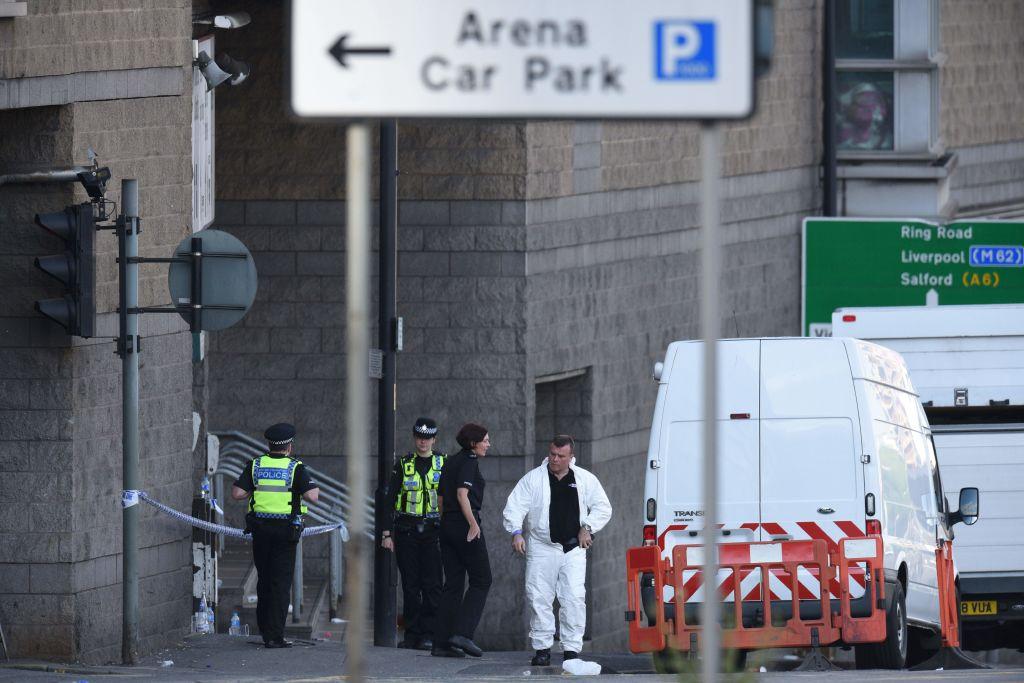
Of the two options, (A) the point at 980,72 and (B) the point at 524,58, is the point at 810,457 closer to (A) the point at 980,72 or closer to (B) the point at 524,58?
(B) the point at 524,58

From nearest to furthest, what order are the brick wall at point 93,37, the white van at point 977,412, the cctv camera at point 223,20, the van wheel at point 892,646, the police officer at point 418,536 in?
the brick wall at point 93,37
the van wheel at point 892,646
the police officer at point 418,536
the cctv camera at point 223,20
the white van at point 977,412

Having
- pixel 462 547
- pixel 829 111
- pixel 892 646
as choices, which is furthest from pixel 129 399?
pixel 829 111

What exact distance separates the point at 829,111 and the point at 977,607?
338 inches

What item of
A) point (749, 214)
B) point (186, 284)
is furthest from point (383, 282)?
point (749, 214)

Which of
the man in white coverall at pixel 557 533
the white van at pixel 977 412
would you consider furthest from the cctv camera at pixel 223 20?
the white van at pixel 977 412

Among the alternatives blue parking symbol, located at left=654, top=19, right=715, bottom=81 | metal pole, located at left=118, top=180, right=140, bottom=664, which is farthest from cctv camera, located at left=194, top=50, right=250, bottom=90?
blue parking symbol, located at left=654, top=19, right=715, bottom=81

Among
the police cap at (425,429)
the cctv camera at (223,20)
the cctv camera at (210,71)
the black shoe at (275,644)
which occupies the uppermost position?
the cctv camera at (223,20)

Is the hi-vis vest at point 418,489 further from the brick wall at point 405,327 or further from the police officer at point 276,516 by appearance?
the brick wall at point 405,327

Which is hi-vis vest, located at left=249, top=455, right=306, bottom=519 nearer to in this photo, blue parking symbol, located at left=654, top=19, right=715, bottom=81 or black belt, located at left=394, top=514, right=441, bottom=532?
black belt, located at left=394, top=514, right=441, bottom=532

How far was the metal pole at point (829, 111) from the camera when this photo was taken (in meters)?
23.5

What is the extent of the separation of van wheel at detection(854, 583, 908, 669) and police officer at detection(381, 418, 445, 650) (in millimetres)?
3426

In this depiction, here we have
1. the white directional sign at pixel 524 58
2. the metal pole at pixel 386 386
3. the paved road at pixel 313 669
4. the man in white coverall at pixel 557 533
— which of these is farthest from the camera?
the metal pole at pixel 386 386

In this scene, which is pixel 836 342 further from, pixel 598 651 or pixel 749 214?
pixel 749 214

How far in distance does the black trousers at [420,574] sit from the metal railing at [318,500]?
1236 mm
